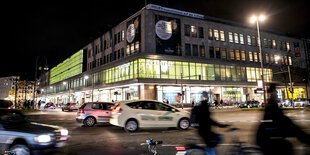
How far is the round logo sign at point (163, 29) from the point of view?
38.5 metres

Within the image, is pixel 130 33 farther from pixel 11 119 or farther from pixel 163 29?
pixel 11 119

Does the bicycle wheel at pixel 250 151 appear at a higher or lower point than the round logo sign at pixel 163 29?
lower

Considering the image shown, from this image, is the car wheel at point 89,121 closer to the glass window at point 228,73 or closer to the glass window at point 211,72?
the glass window at point 211,72

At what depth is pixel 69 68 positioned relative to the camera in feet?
247

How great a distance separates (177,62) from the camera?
40.1 m

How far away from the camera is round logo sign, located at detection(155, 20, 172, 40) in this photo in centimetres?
3845

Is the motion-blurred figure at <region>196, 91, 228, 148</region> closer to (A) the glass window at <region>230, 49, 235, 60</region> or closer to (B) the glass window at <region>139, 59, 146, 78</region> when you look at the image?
(B) the glass window at <region>139, 59, 146, 78</region>

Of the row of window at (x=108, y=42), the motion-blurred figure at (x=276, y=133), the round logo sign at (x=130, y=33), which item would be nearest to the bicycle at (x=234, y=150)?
the motion-blurred figure at (x=276, y=133)

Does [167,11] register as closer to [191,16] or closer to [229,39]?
[191,16]

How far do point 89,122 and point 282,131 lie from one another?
11553 mm

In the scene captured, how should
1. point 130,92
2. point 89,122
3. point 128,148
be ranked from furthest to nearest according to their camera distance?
point 130,92 → point 89,122 → point 128,148

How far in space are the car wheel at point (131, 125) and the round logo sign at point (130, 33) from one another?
3215 centimetres

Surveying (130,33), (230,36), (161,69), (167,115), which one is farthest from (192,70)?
(167,115)

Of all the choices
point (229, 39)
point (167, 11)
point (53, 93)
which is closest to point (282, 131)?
point (167, 11)
